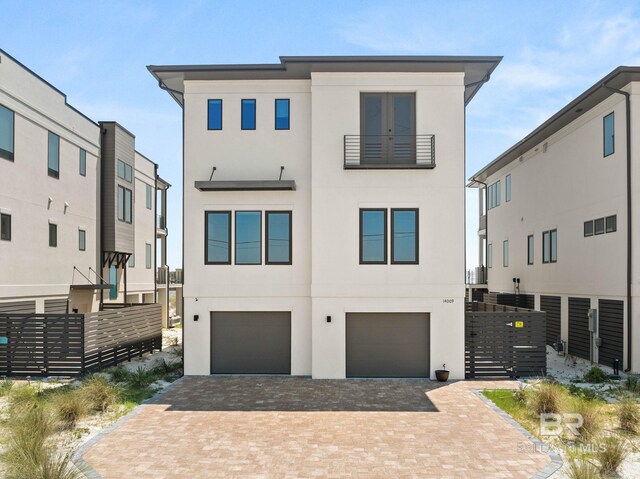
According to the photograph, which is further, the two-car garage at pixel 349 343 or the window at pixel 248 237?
the window at pixel 248 237

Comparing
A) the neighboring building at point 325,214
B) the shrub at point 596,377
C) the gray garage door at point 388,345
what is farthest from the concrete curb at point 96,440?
the shrub at point 596,377

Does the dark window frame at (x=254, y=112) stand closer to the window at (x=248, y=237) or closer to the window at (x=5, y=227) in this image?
the window at (x=248, y=237)

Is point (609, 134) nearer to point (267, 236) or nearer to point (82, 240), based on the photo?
point (267, 236)

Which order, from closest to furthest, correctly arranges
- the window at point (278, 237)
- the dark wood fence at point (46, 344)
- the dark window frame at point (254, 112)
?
the dark wood fence at point (46, 344) → the window at point (278, 237) → the dark window frame at point (254, 112)

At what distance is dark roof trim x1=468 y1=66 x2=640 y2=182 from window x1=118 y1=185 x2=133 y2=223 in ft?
59.8

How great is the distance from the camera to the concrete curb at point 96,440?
7557mm

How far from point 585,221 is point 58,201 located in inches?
758

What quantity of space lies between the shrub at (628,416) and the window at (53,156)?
18929 millimetres

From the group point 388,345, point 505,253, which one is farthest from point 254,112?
point 505,253

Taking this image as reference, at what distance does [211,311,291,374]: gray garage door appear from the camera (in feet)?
48.3

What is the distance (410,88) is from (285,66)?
3611mm

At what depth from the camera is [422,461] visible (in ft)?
26.2

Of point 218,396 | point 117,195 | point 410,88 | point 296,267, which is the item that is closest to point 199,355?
point 218,396

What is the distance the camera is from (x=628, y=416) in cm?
956
